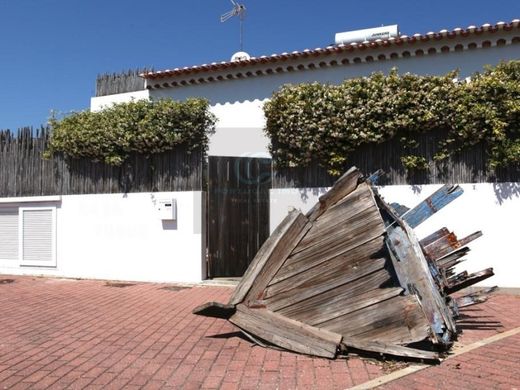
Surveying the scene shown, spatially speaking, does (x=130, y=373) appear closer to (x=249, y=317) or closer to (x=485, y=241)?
(x=249, y=317)

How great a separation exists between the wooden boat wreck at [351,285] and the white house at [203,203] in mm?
3073

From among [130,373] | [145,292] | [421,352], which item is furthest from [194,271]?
[421,352]

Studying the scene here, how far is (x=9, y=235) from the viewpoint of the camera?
1184 cm

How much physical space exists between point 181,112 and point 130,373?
6.29 meters

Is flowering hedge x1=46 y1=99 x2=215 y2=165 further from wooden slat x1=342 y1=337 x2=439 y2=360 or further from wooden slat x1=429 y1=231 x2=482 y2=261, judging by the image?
wooden slat x1=342 y1=337 x2=439 y2=360

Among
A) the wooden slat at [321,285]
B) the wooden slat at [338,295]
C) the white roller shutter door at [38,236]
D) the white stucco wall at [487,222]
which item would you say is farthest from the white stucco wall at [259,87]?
the wooden slat at [338,295]

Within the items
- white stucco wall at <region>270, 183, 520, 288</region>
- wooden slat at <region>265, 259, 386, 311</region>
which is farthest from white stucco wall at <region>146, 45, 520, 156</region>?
wooden slat at <region>265, 259, 386, 311</region>

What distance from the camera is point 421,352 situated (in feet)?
15.4

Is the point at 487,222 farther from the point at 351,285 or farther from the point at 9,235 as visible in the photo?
the point at 9,235

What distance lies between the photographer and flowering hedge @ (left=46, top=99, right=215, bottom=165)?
9.94 m

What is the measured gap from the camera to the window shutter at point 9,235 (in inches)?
463

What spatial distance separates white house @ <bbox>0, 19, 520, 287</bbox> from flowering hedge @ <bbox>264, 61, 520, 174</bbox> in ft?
2.25

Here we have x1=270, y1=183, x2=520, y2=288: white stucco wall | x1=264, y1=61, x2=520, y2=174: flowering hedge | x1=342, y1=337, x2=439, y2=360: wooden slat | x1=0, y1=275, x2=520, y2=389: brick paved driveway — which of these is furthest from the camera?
x1=270, y1=183, x2=520, y2=288: white stucco wall

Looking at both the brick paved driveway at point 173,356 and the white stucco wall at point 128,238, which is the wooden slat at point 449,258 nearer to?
the brick paved driveway at point 173,356
